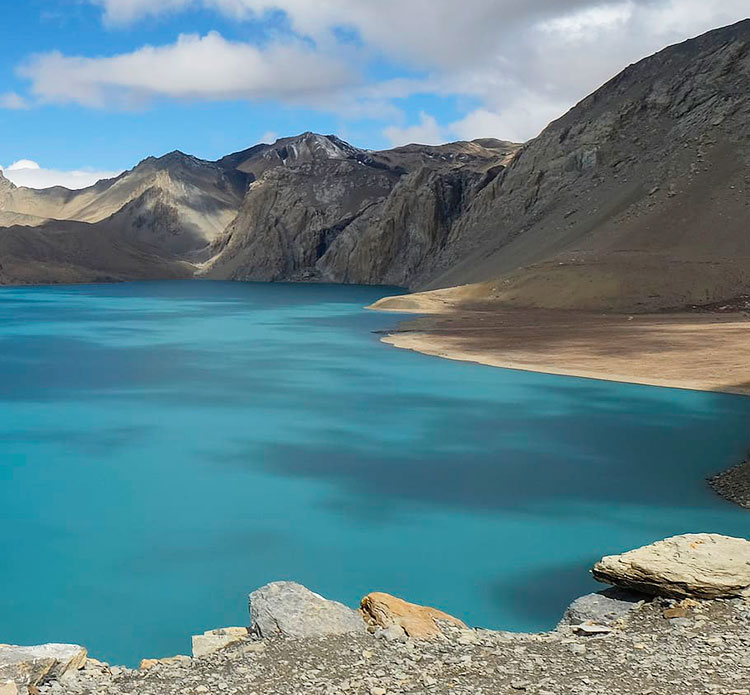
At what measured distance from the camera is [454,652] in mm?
6695

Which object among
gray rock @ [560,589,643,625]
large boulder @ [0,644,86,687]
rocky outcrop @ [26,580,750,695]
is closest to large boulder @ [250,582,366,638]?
rocky outcrop @ [26,580,750,695]

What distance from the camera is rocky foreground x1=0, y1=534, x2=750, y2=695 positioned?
6.00m

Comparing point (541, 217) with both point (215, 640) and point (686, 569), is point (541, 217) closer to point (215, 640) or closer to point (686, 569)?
point (686, 569)

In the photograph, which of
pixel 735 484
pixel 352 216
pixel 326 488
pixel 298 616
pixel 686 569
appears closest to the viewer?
pixel 298 616

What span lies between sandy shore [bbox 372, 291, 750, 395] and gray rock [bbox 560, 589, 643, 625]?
1602 centimetres

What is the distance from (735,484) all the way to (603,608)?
7102 millimetres

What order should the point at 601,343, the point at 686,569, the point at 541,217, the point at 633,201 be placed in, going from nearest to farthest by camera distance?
the point at 686,569
the point at 601,343
the point at 633,201
the point at 541,217

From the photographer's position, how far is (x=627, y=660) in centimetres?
632

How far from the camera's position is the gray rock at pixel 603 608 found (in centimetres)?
774

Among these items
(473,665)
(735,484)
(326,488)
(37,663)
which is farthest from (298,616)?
(735,484)

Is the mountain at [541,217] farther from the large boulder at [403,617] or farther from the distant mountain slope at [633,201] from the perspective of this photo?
the large boulder at [403,617]

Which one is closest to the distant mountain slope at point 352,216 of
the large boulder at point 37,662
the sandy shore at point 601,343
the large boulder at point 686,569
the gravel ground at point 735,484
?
the sandy shore at point 601,343

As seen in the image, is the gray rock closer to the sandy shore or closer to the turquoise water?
the turquoise water

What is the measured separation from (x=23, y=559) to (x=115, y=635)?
9.61 feet
